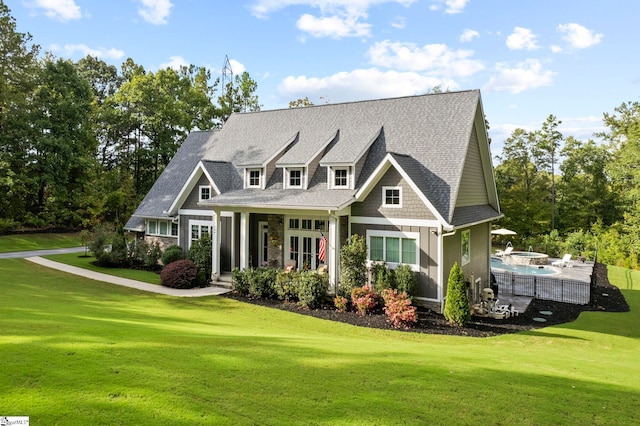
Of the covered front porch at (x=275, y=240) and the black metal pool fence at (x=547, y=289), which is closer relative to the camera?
the covered front porch at (x=275, y=240)

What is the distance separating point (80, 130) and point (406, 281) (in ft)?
120

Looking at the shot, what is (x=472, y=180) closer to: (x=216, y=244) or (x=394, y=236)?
(x=394, y=236)

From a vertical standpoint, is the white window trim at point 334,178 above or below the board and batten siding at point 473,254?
above

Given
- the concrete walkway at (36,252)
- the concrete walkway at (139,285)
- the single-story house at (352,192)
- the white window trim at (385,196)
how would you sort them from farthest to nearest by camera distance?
the concrete walkway at (36,252)
the concrete walkway at (139,285)
the white window trim at (385,196)
the single-story house at (352,192)

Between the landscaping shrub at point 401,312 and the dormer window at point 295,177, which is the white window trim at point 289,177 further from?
the landscaping shrub at point 401,312

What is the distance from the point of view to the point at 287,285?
17359 millimetres

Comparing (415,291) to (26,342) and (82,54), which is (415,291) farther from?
(82,54)

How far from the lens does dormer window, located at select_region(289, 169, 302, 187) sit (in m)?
20.1

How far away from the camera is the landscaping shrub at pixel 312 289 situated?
54.0 ft

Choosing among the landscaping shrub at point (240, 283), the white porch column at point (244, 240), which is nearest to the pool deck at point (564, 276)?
the landscaping shrub at point (240, 283)

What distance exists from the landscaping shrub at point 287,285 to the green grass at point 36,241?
78.3 ft

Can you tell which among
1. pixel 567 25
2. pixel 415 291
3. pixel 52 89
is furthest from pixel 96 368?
pixel 52 89

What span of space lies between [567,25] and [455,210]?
866 centimetres

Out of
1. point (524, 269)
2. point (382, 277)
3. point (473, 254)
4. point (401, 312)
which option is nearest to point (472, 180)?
point (473, 254)
